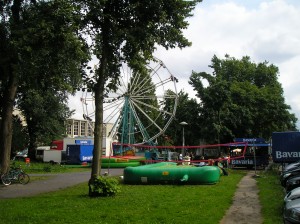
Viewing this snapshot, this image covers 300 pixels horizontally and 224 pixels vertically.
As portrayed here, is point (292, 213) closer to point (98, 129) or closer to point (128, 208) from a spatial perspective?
point (128, 208)

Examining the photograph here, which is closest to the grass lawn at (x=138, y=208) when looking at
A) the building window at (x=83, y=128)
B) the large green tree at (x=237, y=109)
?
the large green tree at (x=237, y=109)

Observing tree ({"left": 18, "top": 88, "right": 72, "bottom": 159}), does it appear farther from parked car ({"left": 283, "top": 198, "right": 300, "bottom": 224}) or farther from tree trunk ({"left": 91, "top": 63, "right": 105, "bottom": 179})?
parked car ({"left": 283, "top": 198, "right": 300, "bottom": 224})

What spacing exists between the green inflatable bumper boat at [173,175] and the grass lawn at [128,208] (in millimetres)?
2889

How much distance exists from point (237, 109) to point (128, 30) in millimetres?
33614

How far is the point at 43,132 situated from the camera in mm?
57406

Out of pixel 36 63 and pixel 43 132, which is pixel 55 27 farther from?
pixel 43 132

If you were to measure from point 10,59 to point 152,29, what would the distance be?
30.8 feet

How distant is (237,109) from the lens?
4809cm

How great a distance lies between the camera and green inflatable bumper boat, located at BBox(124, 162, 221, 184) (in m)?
20.0

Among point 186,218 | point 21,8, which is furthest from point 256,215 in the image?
point 21,8

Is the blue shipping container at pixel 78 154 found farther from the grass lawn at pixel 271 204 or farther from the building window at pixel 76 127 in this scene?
the building window at pixel 76 127

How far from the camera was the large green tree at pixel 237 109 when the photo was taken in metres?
45.7

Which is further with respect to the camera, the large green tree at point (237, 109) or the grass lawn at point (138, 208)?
the large green tree at point (237, 109)

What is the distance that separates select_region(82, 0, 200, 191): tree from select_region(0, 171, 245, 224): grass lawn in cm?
236
